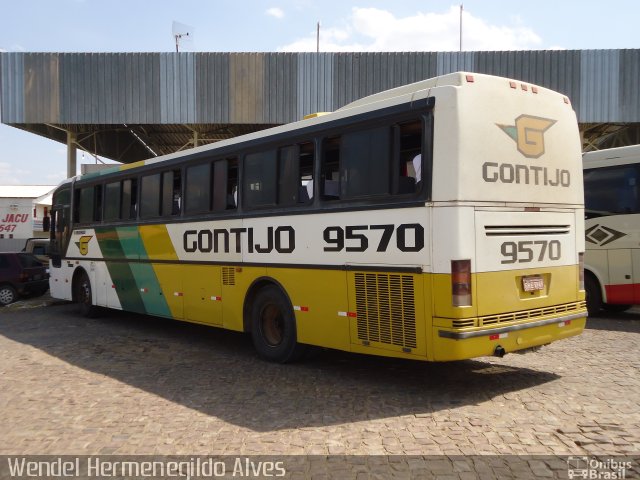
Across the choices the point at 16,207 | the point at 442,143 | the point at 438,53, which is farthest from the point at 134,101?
the point at 442,143

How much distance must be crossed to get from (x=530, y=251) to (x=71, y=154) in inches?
930

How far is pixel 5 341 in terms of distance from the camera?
9.89 m

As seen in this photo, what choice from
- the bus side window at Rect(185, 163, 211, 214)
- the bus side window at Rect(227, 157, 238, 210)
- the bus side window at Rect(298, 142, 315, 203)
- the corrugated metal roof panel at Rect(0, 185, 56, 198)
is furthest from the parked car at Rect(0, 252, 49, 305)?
the corrugated metal roof panel at Rect(0, 185, 56, 198)

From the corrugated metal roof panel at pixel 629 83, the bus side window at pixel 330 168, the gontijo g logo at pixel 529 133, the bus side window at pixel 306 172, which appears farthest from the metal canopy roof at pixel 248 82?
the gontijo g logo at pixel 529 133

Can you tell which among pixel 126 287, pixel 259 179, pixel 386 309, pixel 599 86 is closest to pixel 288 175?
pixel 259 179

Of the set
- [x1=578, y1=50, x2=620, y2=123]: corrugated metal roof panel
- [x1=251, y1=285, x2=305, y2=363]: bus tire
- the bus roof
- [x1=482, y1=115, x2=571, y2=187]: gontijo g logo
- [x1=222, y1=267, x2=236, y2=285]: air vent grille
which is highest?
[x1=578, y1=50, x2=620, y2=123]: corrugated metal roof panel

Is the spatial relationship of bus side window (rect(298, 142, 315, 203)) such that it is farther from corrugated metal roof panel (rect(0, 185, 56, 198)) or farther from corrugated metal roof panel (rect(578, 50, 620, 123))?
corrugated metal roof panel (rect(0, 185, 56, 198))

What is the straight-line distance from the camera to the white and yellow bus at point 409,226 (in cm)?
558

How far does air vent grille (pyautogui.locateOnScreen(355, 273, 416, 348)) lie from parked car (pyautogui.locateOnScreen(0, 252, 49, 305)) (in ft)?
45.2

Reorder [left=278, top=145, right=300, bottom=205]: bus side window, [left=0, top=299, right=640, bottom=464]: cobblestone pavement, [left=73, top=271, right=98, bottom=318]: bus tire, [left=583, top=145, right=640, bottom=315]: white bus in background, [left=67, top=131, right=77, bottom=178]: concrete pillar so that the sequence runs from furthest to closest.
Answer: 1. [left=67, top=131, right=77, bottom=178]: concrete pillar
2. [left=73, top=271, right=98, bottom=318]: bus tire
3. [left=583, top=145, right=640, bottom=315]: white bus in background
4. [left=278, top=145, right=300, bottom=205]: bus side window
5. [left=0, top=299, right=640, bottom=464]: cobblestone pavement

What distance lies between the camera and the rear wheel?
16.4m

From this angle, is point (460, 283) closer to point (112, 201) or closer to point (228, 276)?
point (228, 276)

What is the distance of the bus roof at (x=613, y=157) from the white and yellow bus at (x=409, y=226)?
4.95 m

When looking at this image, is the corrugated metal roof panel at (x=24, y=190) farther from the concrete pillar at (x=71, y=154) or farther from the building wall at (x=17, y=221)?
the concrete pillar at (x=71, y=154)
